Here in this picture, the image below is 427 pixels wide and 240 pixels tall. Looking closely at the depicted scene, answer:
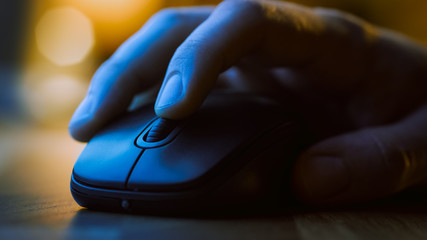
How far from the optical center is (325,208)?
0.45 meters

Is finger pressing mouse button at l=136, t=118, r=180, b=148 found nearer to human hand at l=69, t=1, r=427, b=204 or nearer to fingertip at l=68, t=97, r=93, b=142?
human hand at l=69, t=1, r=427, b=204

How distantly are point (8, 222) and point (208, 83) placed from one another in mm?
238

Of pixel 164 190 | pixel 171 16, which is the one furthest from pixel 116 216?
pixel 171 16

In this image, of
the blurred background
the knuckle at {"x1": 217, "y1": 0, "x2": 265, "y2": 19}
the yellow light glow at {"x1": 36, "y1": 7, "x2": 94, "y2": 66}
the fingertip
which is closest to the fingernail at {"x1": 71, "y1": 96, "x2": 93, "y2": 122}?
the fingertip

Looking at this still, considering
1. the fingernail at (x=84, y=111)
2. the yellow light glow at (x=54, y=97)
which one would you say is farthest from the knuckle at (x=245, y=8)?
the yellow light glow at (x=54, y=97)

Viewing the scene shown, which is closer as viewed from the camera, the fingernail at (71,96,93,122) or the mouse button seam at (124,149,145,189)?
the mouse button seam at (124,149,145,189)

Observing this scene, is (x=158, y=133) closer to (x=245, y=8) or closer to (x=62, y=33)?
(x=245, y=8)

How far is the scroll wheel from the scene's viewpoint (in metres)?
0.43

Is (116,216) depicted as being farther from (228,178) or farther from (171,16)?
(171,16)

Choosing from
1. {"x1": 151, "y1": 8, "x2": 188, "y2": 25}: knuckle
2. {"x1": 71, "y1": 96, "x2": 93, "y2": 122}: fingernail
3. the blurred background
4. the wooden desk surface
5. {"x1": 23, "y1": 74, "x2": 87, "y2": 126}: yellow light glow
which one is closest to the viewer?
the wooden desk surface

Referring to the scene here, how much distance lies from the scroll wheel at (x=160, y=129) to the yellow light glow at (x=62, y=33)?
2.35 m

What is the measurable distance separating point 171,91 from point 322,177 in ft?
0.65

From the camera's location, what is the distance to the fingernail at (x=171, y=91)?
419mm

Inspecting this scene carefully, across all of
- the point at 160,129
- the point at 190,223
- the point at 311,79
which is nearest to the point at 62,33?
the point at 311,79
